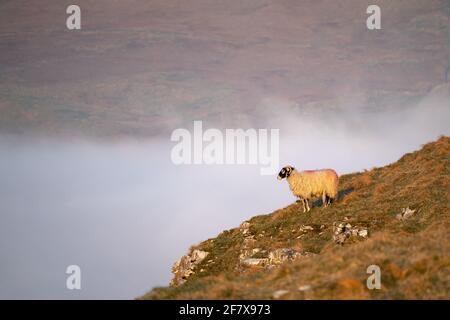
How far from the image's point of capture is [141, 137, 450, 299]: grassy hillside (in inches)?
997

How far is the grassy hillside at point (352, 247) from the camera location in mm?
25328

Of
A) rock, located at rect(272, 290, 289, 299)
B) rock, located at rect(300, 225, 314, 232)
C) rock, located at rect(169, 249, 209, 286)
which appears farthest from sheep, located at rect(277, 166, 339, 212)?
rock, located at rect(272, 290, 289, 299)

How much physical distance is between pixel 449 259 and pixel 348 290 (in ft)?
Result: 11.7

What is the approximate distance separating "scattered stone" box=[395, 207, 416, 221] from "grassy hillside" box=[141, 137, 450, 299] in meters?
0.16

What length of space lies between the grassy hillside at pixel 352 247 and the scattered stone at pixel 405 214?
0.52 feet

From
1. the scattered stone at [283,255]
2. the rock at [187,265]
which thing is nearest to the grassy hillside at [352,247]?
the scattered stone at [283,255]

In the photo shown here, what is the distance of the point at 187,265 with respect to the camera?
5050 cm

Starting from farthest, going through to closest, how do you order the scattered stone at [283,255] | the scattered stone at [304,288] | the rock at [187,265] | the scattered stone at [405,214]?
1. the rock at [187,265]
2. the scattered stone at [405,214]
3. the scattered stone at [283,255]
4. the scattered stone at [304,288]

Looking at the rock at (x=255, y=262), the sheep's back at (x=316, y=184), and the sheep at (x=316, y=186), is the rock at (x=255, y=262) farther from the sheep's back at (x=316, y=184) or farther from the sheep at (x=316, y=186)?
the sheep's back at (x=316, y=184)

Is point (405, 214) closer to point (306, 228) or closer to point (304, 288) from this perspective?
point (306, 228)
